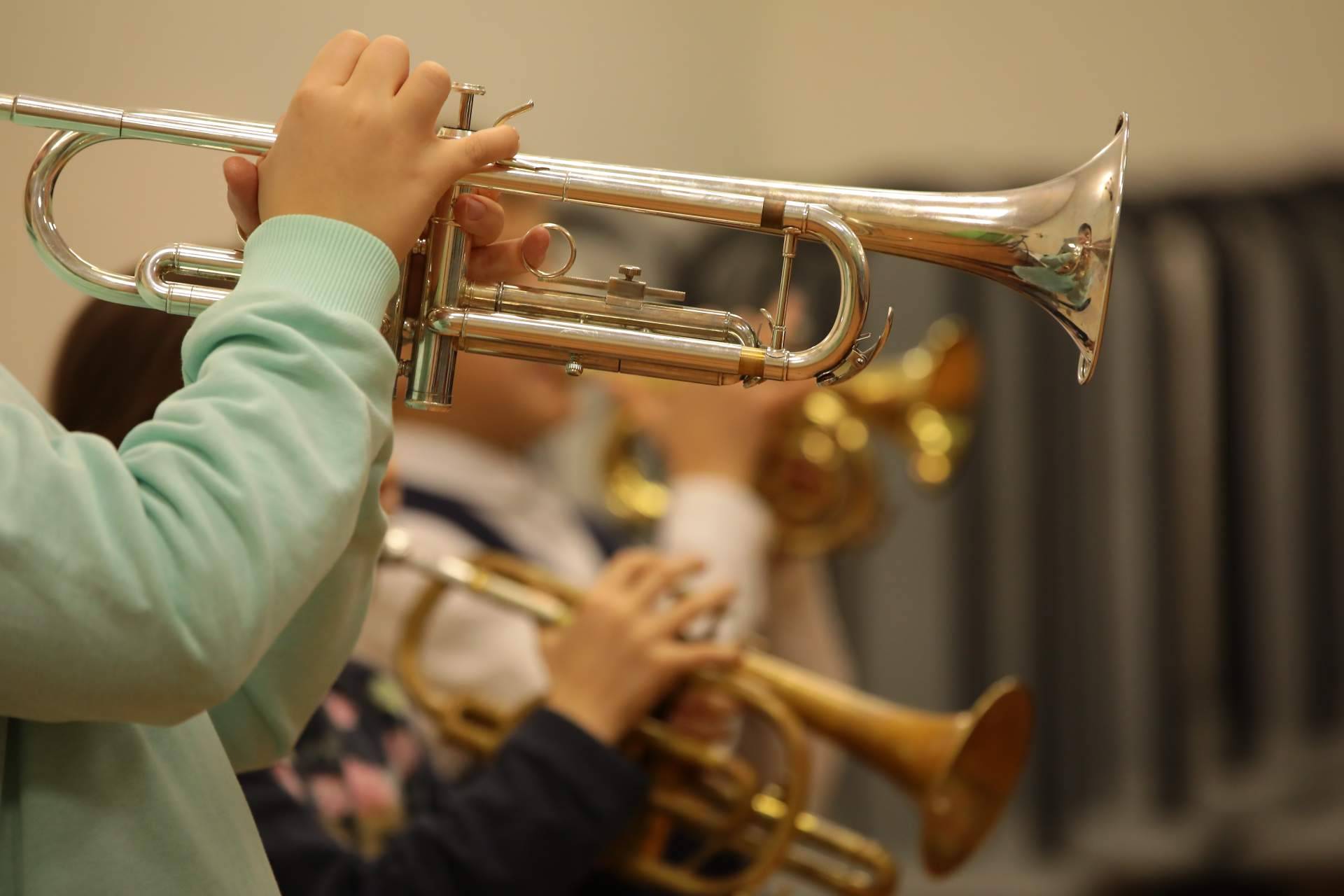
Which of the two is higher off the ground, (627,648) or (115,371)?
(115,371)

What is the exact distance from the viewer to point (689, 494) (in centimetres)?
133

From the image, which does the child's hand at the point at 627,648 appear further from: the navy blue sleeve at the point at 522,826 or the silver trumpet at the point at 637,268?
the silver trumpet at the point at 637,268

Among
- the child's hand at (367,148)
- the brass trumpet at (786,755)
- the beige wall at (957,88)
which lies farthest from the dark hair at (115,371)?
the beige wall at (957,88)

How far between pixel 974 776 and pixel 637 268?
0.61 m

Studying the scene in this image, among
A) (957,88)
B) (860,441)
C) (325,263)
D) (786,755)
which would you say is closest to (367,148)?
(325,263)

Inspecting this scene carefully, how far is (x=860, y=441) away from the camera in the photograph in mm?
1392

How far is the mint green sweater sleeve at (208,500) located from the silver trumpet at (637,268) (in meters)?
0.10

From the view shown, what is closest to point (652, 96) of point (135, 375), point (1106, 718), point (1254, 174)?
point (1254, 174)

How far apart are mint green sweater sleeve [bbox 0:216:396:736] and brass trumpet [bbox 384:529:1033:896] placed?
22.7 inches

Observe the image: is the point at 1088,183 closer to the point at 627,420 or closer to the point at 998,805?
the point at 998,805

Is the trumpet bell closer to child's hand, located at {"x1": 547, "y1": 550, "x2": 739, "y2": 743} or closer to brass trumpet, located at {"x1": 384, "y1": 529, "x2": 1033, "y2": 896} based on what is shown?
brass trumpet, located at {"x1": 384, "y1": 529, "x2": 1033, "y2": 896}

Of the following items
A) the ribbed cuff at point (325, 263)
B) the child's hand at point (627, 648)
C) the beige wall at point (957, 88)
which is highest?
the beige wall at point (957, 88)

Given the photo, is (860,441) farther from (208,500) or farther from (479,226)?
(208,500)

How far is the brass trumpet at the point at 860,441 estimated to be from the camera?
1.40 m
